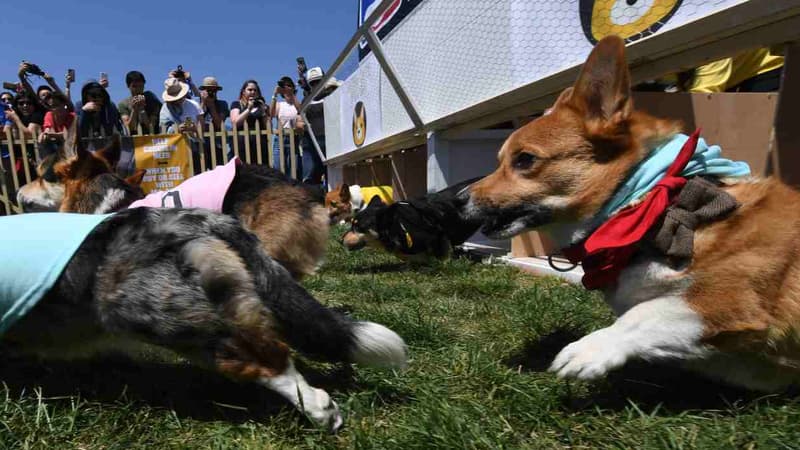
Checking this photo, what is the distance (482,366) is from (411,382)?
35 centimetres

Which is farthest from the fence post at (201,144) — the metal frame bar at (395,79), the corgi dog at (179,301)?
the corgi dog at (179,301)

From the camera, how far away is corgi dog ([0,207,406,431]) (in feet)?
6.54

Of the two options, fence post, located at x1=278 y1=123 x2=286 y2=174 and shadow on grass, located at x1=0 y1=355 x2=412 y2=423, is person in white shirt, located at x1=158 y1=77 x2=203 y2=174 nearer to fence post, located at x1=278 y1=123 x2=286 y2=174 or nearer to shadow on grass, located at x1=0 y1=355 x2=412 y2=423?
fence post, located at x1=278 y1=123 x2=286 y2=174

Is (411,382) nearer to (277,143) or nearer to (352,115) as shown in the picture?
(352,115)

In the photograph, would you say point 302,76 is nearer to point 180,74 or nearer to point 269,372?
point 180,74

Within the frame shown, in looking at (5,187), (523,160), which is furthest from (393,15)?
(5,187)

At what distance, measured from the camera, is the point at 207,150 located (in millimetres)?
12336

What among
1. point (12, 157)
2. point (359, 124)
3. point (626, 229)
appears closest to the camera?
point (626, 229)

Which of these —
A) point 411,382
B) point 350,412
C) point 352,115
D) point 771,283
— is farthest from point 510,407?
point 352,115

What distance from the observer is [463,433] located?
5.92 ft

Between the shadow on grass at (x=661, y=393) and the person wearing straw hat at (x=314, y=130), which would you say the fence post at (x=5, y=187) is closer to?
the person wearing straw hat at (x=314, y=130)

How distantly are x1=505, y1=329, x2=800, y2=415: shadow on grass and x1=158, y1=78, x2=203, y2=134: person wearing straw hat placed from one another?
36.1 ft

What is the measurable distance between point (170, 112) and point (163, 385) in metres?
10.6

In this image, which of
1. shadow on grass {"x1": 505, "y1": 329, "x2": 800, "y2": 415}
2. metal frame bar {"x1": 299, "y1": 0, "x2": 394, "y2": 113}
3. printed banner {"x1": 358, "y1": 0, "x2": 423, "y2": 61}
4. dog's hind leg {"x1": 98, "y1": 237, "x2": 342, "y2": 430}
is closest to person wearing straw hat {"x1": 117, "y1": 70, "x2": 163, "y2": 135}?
metal frame bar {"x1": 299, "y1": 0, "x2": 394, "y2": 113}
